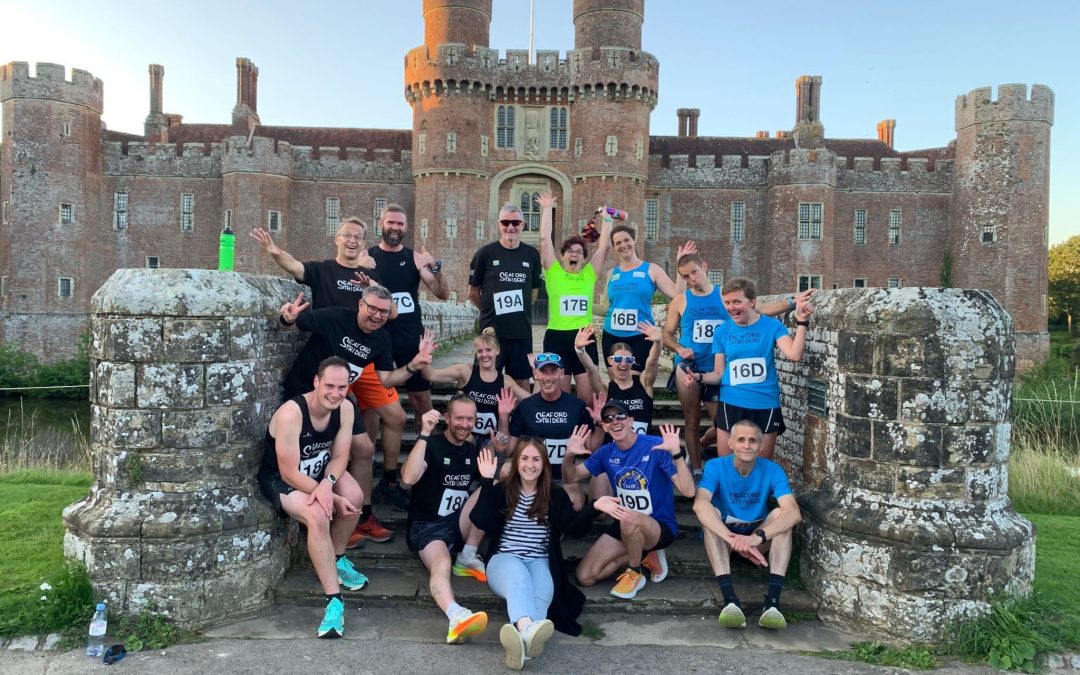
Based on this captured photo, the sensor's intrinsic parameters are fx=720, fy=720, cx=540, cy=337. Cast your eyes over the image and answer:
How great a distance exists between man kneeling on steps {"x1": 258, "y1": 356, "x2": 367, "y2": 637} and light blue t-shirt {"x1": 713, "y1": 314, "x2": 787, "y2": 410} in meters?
2.99

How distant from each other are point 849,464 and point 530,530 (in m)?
2.32

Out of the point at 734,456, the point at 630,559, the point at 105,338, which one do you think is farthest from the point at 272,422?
the point at 734,456

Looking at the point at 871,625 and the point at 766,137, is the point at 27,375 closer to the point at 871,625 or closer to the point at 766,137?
the point at 871,625

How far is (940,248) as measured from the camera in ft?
124

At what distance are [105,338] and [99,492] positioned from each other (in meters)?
1.08


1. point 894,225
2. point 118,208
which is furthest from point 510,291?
point 118,208

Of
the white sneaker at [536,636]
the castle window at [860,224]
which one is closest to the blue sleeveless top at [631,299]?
the white sneaker at [536,636]

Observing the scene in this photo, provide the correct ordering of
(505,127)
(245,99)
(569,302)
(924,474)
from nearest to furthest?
(924,474) < (569,302) < (505,127) < (245,99)

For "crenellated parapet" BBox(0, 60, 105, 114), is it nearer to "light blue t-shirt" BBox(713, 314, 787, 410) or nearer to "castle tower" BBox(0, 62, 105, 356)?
"castle tower" BBox(0, 62, 105, 356)

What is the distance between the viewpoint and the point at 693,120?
139 ft

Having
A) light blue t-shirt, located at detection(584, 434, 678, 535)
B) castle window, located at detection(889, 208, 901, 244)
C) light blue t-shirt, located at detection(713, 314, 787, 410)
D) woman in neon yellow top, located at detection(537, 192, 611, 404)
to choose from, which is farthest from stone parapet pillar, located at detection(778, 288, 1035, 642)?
castle window, located at detection(889, 208, 901, 244)

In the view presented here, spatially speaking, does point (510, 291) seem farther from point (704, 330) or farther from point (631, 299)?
point (704, 330)

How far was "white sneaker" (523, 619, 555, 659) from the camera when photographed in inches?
167

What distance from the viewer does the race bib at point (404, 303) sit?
6.74 metres
